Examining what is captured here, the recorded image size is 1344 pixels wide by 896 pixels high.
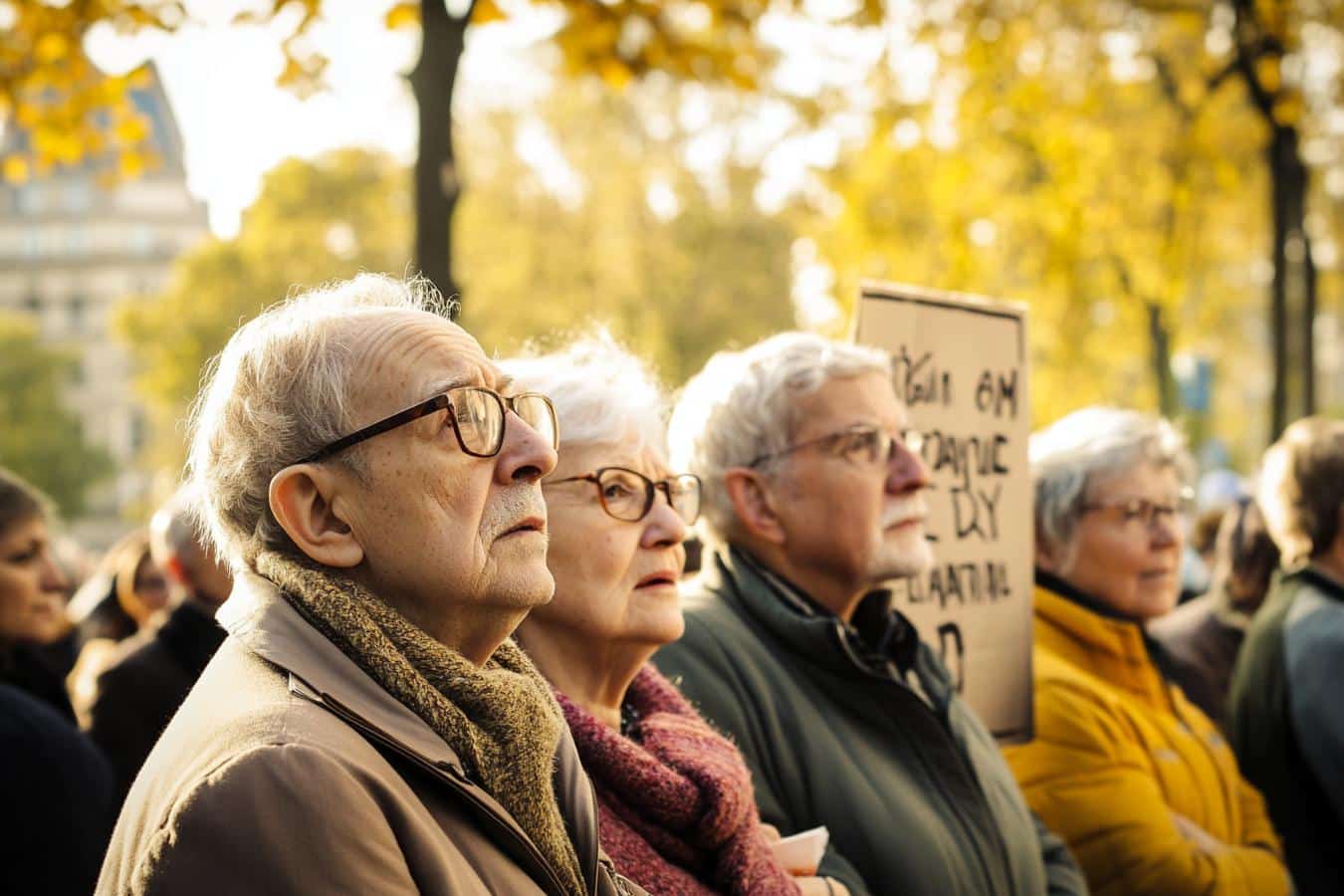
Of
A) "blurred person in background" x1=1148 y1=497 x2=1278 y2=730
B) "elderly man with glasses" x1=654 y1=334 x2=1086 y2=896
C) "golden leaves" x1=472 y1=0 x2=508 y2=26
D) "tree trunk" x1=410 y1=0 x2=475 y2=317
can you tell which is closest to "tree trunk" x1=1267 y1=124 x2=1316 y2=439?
"blurred person in background" x1=1148 y1=497 x2=1278 y2=730

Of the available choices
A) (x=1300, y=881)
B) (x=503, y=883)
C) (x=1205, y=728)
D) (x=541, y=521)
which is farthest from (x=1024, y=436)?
(x=503, y=883)

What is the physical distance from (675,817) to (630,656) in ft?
1.30

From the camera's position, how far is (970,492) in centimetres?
449

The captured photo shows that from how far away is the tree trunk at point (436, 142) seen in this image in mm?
4840

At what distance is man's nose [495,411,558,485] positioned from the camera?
227 centimetres

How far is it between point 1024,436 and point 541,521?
8.62 ft

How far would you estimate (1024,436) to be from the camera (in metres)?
4.65

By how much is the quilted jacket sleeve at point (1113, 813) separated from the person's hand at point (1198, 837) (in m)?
0.02

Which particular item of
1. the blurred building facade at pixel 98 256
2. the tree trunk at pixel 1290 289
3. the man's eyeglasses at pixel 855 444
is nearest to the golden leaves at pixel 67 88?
the man's eyeglasses at pixel 855 444

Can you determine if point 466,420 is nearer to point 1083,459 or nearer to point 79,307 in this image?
point 1083,459

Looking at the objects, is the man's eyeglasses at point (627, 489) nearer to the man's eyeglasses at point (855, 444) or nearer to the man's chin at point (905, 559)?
the man's eyeglasses at point (855, 444)

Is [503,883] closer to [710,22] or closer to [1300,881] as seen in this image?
[1300,881]

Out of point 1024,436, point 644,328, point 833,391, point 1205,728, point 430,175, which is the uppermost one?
point 430,175

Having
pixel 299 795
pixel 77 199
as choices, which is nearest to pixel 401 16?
pixel 299 795
